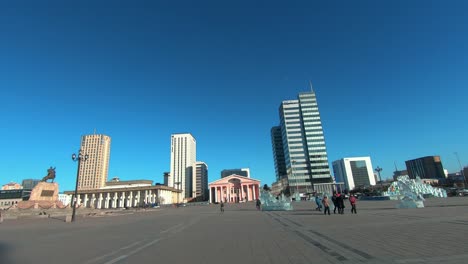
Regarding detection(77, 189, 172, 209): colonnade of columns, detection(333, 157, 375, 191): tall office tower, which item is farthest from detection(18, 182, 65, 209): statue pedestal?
detection(333, 157, 375, 191): tall office tower

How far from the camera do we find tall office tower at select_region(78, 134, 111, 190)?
14550 centimetres

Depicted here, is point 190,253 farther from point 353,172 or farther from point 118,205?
point 353,172

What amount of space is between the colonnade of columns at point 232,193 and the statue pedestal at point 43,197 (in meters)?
84.4

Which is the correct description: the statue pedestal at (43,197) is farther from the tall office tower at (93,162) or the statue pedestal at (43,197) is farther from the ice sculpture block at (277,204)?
the tall office tower at (93,162)

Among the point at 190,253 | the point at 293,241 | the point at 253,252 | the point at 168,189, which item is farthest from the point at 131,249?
the point at 168,189

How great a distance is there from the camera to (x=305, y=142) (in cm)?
13562

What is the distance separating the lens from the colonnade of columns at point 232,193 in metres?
125

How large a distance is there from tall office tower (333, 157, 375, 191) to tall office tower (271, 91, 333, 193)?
44137 millimetres

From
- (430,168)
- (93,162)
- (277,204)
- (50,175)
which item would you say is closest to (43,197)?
(50,175)

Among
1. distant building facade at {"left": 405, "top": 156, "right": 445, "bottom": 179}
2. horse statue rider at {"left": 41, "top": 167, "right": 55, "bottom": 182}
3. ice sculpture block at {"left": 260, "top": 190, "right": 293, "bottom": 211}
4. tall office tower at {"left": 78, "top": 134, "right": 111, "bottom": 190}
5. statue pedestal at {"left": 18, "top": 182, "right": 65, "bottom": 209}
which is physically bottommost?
ice sculpture block at {"left": 260, "top": 190, "right": 293, "bottom": 211}

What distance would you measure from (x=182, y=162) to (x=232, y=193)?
62.1 meters

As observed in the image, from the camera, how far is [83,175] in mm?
147500

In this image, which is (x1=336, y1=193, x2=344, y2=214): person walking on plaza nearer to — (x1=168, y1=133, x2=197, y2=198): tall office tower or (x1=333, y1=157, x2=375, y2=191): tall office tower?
(x1=333, y1=157, x2=375, y2=191): tall office tower

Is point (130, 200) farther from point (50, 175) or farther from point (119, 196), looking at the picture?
point (50, 175)
